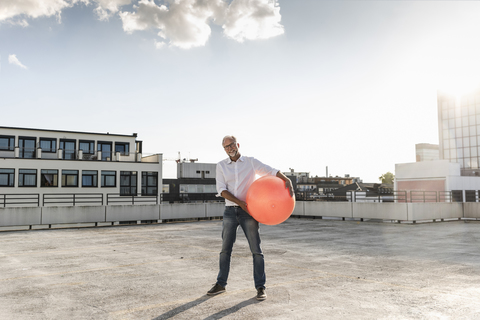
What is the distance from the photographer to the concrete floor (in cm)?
451

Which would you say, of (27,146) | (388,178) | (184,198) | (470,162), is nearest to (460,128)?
(470,162)

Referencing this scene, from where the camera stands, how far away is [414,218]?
63.7 ft

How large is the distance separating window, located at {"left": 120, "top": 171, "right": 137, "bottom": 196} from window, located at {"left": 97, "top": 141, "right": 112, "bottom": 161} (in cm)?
191

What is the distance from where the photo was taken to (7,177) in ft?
107

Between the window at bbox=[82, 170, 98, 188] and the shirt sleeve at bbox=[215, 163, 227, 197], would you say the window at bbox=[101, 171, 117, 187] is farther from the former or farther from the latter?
the shirt sleeve at bbox=[215, 163, 227, 197]

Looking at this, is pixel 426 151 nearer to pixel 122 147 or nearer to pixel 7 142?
pixel 122 147

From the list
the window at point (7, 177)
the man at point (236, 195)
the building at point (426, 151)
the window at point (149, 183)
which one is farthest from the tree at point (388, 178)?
the man at point (236, 195)

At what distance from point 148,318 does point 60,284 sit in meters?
2.60

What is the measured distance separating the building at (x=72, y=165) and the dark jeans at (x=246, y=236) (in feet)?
93.7

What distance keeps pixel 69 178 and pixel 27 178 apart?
324 cm

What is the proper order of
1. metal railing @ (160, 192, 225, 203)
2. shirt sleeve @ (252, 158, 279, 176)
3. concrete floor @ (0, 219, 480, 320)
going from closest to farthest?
1. concrete floor @ (0, 219, 480, 320)
2. shirt sleeve @ (252, 158, 279, 176)
3. metal railing @ (160, 192, 225, 203)

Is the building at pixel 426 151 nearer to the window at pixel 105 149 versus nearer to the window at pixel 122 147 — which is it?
the window at pixel 122 147

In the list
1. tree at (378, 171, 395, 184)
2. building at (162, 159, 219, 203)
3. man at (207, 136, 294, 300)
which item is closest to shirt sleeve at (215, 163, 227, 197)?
man at (207, 136, 294, 300)

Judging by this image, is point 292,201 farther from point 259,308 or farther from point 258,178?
point 259,308
